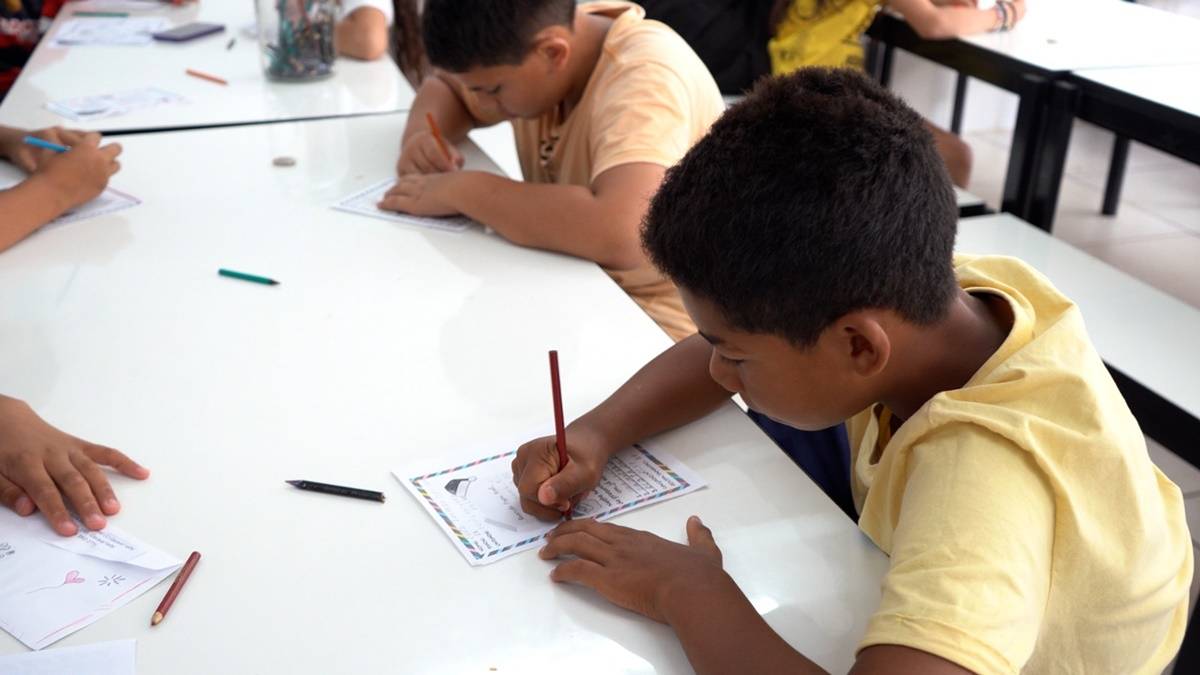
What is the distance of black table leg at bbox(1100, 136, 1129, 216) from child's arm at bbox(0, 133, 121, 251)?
3.06 metres

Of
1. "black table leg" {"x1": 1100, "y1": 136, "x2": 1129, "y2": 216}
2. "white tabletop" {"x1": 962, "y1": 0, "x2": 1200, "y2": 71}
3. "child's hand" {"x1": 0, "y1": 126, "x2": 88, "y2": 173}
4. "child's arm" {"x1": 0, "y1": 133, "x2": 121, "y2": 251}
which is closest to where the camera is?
"child's arm" {"x1": 0, "y1": 133, "x2": 121, "y2": 251}

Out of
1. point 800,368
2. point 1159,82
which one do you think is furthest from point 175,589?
point 1159,82

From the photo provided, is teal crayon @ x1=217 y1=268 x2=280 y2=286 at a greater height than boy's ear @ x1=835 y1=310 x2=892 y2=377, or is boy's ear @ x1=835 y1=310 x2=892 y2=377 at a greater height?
boy's ear @ x1=835 y1=310 x2=892 y2=377

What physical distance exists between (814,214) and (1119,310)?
4.45ft

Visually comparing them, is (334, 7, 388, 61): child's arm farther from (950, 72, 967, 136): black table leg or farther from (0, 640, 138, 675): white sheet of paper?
(950, 72, 967, 136): black table leg

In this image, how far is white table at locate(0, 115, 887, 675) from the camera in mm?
827

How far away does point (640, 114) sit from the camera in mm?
1542

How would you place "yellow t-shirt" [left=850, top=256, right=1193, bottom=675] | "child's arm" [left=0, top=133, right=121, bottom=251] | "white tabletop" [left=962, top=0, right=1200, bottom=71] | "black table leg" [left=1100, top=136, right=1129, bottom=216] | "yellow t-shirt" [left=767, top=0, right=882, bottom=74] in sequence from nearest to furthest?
"yellow t-shirt" [left=850, top=256, right=1193, bottom=675] → "child's arm" [left=0, top=133, right=121, bottom=251] → "white tabletop" [left=962, top=0, right=1200, bottom=71] → "yellow t-shirt" [left=767, top=0, right=882, bottom=74] → "black table leg" [left=1100, top=136, right=1129, bottom=216]

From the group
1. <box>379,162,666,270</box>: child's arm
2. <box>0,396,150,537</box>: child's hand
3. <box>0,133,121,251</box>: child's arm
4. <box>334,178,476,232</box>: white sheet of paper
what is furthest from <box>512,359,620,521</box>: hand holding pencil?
<box>0,133,121,251</box>: child's arm

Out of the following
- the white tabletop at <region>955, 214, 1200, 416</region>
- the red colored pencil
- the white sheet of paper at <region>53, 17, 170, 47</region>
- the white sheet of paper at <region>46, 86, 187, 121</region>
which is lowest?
the white tabletop at <region>955, 214, 1200, 416</region>

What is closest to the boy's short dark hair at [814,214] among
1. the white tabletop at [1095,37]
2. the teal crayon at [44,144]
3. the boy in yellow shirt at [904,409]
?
the boy in yellow shirt at [904,409]

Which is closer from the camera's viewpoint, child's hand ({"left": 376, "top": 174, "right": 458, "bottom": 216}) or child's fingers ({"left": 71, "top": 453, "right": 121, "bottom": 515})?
child's fingers ({"left": 71, "top": 453, "right": 121, "bottom": 515})

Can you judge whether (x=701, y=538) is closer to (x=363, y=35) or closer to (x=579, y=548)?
(x=579, y=548)

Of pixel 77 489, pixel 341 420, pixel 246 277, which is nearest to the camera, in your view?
pixel 77 489
